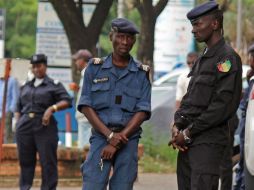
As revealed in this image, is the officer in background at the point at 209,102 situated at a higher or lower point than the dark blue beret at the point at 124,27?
lower

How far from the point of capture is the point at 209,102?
7535 mm

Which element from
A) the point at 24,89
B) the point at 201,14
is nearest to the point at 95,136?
the point at 201,14

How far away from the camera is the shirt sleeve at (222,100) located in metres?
7.45

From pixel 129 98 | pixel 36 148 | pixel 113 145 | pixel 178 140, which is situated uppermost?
pixel 129 98

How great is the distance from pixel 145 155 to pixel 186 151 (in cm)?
946

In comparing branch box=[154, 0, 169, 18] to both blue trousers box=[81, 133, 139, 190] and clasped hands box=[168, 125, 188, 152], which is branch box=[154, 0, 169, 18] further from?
clasped hands box=[168, 125, 188, 152]

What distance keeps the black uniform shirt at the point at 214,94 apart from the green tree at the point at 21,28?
4468cm

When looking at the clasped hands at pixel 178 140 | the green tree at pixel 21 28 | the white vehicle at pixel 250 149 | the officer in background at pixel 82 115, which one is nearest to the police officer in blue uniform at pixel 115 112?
the clasped hands at pixel 178 140

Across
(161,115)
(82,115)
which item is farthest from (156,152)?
(82,115)

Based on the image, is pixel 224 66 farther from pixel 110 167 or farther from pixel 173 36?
pixel 173 36

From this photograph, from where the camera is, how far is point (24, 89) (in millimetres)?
11844

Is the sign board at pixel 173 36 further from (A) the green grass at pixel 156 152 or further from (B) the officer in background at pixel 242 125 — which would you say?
(B) the officer in background at pixel 242 125

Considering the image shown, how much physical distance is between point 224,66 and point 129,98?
943 millimetres

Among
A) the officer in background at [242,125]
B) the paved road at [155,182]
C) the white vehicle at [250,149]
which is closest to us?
the white vehicle at [250,149]
